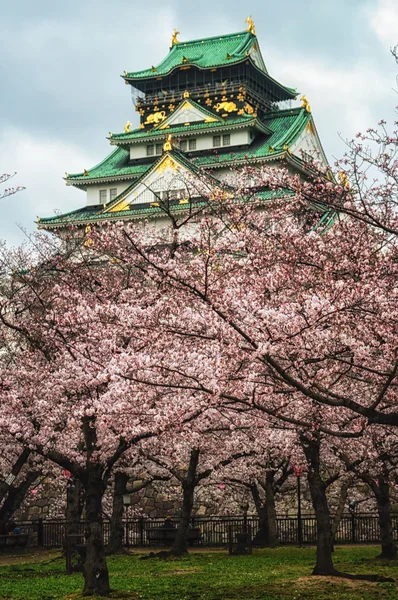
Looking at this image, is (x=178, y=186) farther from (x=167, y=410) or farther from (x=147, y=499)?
(x=167, y=410)

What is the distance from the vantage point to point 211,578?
19609 mm

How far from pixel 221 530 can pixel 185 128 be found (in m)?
28.5

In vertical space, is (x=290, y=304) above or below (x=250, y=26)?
below

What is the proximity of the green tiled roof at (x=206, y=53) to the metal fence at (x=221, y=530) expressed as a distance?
33623mm

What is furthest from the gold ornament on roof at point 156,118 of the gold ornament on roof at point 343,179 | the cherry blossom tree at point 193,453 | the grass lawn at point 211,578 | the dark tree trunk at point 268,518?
the gold ornament on roof at point 343,179

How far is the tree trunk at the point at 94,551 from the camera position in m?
15.9

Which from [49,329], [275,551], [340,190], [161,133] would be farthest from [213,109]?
[340,190]

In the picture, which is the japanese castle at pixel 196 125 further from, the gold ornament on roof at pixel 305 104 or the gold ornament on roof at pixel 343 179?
the gold ornament on roof at pixel 343 179

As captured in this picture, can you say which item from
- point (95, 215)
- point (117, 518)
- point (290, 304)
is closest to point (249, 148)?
point (95, 215)

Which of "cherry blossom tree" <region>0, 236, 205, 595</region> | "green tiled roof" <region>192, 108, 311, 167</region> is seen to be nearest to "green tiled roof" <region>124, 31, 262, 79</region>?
"green tiled roof" <region>192, 108, 311, 167</region>

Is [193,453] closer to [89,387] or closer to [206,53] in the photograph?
[89,387]

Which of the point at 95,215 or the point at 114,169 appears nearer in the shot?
the point at 95,215

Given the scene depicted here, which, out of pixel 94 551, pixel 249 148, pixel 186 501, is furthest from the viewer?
pixel 249 148

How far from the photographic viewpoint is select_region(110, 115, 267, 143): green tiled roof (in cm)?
5256
